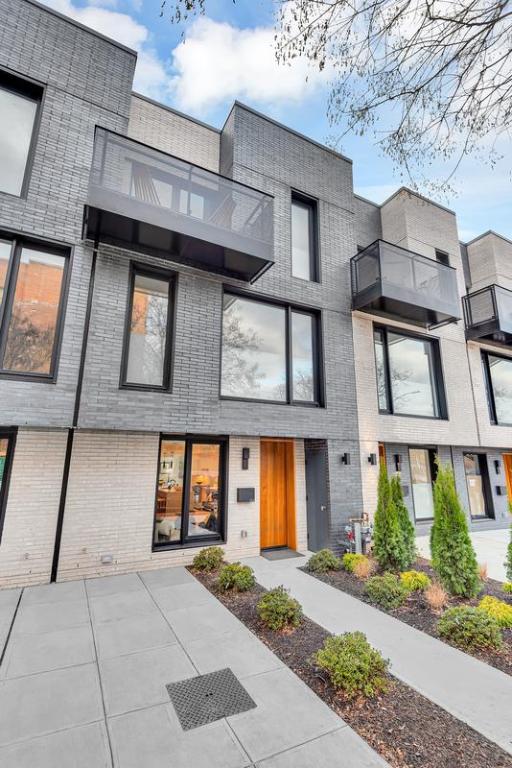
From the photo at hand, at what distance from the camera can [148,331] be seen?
632 centimetres

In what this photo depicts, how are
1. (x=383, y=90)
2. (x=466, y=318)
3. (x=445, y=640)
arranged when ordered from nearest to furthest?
(x=445, y=640), (x=383, y=90), (x=466, y=318)

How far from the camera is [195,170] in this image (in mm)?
6473

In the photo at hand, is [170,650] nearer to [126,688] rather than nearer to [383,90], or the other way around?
[126,688]

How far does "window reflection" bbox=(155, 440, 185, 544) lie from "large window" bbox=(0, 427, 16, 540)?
2249mm

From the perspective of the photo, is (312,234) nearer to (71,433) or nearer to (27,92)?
(27,92)

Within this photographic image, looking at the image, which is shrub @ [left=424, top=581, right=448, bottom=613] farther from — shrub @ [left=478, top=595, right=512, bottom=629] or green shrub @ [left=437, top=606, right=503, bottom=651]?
green shrub @ [left=437, top=606, right=503, bottom=651]

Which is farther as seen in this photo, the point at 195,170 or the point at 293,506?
the point at 293,506

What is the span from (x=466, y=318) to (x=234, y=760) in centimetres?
1195

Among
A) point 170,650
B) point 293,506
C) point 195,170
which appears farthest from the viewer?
point 293,506

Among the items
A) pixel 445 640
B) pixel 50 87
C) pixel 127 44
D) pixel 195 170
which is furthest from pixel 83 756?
pixel 127 44

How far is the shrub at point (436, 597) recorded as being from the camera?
466 centimetres

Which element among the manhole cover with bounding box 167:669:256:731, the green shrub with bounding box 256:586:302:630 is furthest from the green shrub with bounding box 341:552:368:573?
the manhole cover with bounding box 167:669:256:731

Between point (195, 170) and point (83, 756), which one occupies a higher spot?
point (195, 170)

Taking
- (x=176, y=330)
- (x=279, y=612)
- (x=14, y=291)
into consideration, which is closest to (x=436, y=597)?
(x=279, y=612)
